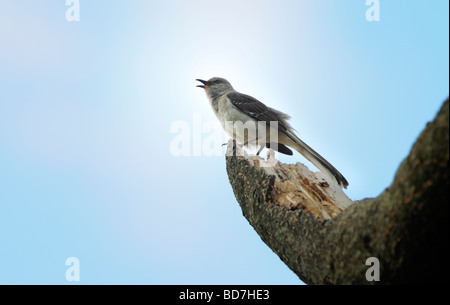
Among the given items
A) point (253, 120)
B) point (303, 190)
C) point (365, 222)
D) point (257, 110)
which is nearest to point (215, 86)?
point (257, 110)

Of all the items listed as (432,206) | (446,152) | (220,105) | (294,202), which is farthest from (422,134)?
(220,105)

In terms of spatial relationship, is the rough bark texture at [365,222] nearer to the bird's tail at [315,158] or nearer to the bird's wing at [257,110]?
the bird's tail at [315,158]

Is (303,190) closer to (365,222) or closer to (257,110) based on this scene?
(365,222)

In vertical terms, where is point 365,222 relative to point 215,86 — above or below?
below

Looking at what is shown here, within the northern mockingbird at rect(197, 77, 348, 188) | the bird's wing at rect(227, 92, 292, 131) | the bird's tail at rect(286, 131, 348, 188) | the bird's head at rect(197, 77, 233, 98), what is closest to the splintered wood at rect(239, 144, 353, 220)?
the bird's tail at rect(286, 131, 348, 188)

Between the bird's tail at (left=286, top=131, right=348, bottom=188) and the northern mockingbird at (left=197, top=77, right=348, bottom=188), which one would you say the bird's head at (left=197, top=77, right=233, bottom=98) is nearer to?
the northern mockingbird at (left=197, top=77, right=348, bottom=188)

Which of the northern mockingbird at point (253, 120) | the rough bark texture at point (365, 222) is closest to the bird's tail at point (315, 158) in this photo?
the northern mockingbird at point (253, 120)
